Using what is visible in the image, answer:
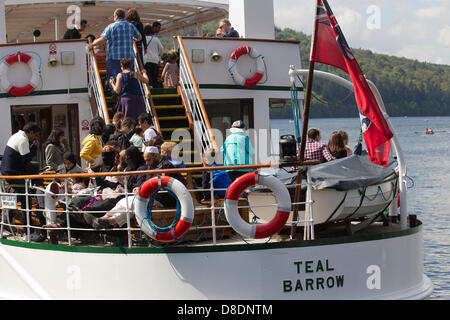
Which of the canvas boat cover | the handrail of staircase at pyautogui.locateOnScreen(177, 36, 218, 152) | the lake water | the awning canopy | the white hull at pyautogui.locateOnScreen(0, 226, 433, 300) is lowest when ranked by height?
the lake water

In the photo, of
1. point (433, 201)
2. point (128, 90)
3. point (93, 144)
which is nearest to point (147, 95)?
point (128, 90)

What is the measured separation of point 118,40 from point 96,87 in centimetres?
90

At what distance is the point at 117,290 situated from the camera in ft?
24.1

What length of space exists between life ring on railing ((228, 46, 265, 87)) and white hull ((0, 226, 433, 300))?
15.1ft

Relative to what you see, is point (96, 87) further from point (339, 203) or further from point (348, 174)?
point (339, 203)

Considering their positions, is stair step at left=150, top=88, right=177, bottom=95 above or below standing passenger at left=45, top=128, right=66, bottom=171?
above

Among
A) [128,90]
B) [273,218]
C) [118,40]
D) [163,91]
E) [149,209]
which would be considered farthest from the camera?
[163,91]

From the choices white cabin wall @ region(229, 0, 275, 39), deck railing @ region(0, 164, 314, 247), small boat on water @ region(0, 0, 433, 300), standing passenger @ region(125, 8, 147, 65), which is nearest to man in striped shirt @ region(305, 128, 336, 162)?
small boat on water @ region(0, 0, 433, 300)

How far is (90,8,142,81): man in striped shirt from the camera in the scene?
35.5 ft

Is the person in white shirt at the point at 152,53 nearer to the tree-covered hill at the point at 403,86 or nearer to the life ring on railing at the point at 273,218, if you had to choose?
the life ring on railing at the point at 273,218

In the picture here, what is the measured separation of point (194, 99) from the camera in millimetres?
10891

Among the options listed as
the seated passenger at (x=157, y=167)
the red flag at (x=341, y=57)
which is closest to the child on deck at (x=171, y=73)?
the seated passenger at (x=157, y=167)

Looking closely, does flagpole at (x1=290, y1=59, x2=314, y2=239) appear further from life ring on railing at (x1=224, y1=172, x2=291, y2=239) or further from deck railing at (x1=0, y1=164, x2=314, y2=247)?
life ring on railing at (x1=224, y1=172, x2=291, y2=239)

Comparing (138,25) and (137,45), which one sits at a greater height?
(138,25)
